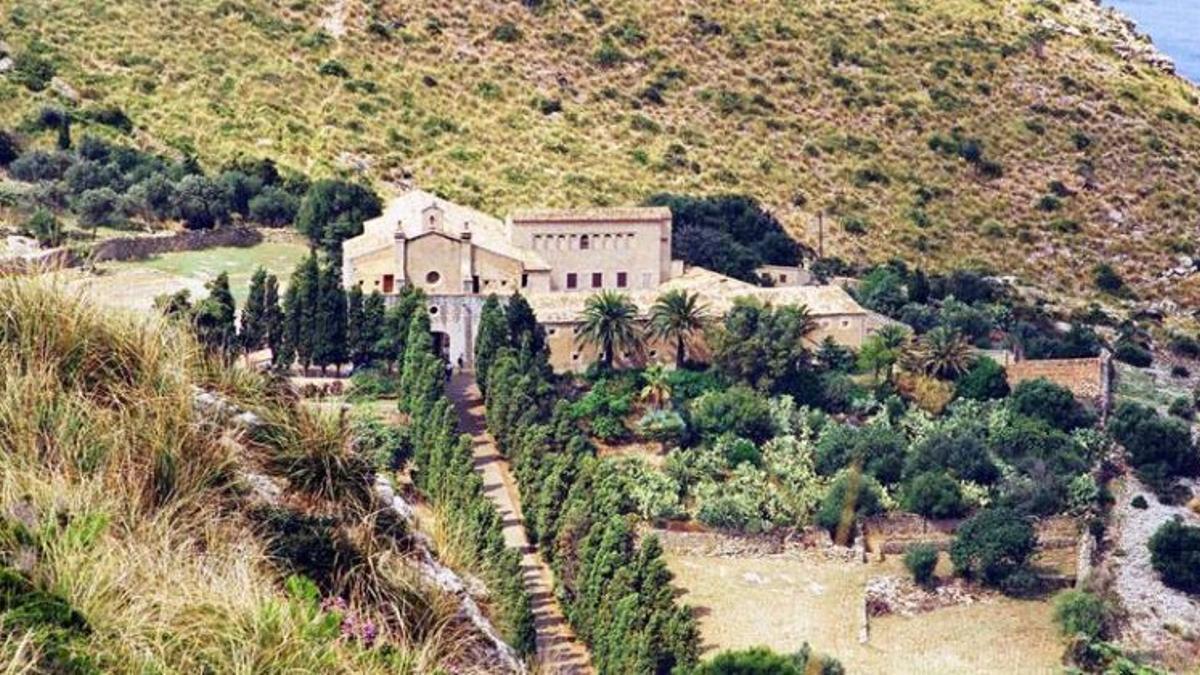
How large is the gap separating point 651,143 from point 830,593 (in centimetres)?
3514

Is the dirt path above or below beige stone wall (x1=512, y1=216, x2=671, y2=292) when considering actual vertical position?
below

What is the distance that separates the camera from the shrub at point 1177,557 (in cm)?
3412

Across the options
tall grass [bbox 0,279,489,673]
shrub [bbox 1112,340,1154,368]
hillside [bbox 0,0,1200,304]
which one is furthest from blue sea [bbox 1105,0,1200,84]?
tall grass [bbox 0,279,489,673]

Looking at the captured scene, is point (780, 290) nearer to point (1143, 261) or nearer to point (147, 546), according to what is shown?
point (1143, 261)

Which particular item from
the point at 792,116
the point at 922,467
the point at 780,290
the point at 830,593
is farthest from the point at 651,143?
the point at 830,593

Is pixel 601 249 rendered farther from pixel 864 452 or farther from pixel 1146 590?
pixel 1146 590

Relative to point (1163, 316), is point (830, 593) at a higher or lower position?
lower

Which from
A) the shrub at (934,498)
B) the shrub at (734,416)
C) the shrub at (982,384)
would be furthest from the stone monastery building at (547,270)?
the shrub at (934,498)

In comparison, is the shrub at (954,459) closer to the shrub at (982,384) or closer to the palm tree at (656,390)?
the shrub at (982,384)

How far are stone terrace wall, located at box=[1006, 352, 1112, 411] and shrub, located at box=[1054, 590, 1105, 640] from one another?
11.1m

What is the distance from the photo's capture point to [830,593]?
31172 millimetres

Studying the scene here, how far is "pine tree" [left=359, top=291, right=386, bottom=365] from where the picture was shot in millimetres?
37531

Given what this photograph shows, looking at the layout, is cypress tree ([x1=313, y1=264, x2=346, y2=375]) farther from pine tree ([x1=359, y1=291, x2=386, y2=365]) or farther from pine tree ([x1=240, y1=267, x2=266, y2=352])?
pine tree ([x1=240, y1=267, x2=266, y2=352])

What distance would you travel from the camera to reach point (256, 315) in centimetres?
3628
